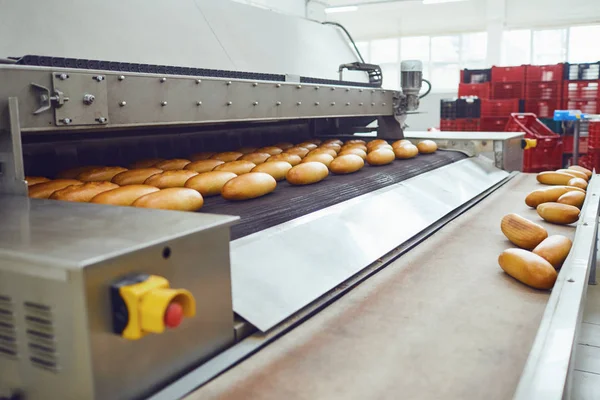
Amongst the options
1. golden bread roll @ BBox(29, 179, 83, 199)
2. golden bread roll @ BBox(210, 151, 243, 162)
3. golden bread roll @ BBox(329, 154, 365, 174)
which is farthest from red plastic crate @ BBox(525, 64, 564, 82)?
golden bread roll @ BBox(29, 179, 83, 199)

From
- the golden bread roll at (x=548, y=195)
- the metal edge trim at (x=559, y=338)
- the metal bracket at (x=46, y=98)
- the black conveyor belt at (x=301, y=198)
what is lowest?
the metal edge trim at (x=559, y=338)

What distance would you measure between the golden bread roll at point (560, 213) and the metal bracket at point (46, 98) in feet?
5.10

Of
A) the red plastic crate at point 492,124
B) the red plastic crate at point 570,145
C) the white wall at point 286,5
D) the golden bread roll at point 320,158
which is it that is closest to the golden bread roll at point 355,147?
the golden bread roll at point 320,158

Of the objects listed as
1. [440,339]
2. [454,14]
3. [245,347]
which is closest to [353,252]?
[440,339]

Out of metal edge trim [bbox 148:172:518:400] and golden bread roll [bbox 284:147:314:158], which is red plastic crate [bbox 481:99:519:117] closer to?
golden bread roll [bbox 284:147:314:158]

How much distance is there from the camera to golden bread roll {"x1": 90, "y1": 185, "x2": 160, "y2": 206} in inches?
48.8

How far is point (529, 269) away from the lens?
1.23 meters

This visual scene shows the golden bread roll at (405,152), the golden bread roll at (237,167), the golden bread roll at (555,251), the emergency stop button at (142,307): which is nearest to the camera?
the emergency stop button at (142,307)

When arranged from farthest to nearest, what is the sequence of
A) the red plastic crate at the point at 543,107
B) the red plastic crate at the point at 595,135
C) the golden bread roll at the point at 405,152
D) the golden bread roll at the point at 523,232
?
the red plastic crate at the point at 543,107, the red plastic crate at the point at 595,135, the golden bread roll at the point at 405,152, the golden bread roll at the point at 523,232

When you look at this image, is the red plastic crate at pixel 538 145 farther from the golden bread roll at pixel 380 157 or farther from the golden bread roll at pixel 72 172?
the golden bread roll at pixel 72 172

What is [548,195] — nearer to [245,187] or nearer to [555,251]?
[555,251]

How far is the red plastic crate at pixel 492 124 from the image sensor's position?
7078 millimetres

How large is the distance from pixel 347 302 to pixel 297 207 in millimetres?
422

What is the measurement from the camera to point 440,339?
95 cm
